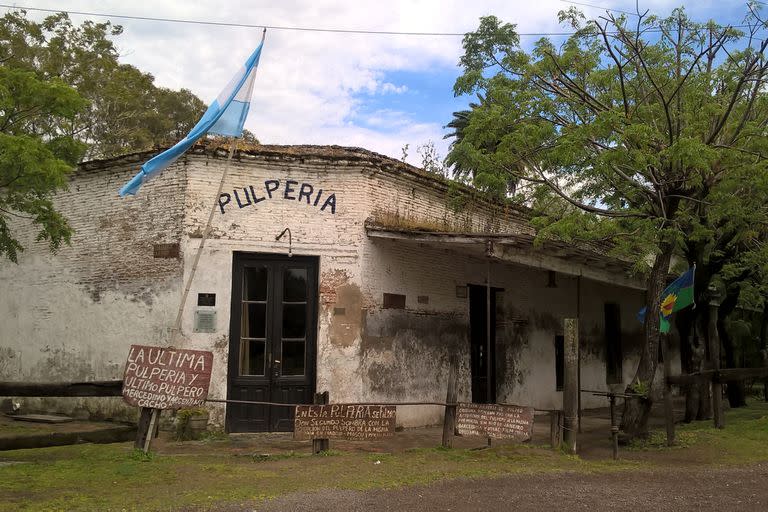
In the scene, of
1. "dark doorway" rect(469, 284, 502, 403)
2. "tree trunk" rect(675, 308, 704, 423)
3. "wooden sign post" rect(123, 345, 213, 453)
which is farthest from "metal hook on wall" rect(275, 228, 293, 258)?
"tree trunk" rect(675, 308, 704, 423)

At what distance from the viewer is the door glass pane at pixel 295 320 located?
1048 centimetres

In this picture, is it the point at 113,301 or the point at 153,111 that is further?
the point at 153,111

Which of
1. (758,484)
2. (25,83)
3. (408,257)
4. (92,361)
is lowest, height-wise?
(758,484)

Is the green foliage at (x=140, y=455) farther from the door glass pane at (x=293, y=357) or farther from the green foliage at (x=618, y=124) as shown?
the green foliage at (x=618, y=124)

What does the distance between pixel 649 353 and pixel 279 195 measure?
596 cm

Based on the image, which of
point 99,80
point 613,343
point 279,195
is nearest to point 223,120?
point 279,195

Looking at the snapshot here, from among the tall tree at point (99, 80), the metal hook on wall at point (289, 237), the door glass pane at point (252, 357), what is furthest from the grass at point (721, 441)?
the tall tree at point (99, 80)

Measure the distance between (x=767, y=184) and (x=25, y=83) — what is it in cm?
955

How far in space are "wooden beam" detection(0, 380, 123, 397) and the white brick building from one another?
6.99ft

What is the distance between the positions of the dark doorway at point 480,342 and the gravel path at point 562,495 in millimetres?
5296

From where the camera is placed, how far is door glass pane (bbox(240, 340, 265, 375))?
10328 mm

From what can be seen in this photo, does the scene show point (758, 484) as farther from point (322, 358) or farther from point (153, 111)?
point (153, 111)

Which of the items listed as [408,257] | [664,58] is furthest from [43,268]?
[664,58]

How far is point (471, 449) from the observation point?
8.97m
